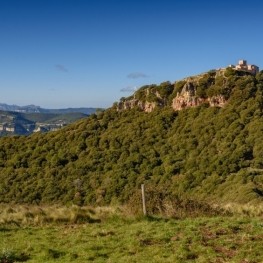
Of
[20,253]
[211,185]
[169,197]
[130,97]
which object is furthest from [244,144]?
[20,253]

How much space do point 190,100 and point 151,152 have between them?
9.50 meters

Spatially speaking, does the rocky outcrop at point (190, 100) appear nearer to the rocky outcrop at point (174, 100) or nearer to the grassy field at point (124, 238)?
the rocky outcrop at point (174, 100)

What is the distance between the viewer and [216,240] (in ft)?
40.3

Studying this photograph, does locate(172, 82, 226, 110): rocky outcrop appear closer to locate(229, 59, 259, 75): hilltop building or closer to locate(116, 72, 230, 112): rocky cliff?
locate(116, 72, 230, 112): rocky cliff

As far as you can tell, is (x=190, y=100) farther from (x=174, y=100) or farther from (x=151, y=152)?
(x=151, y=152)

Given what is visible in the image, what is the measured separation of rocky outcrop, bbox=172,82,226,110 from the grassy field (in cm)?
3897

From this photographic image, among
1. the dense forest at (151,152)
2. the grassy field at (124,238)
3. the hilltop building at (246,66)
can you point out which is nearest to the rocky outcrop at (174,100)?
the dense forest at (151,152)

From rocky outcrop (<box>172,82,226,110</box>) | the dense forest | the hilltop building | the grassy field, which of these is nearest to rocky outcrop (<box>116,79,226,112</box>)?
rocky outcrop (<box>172,82,226,110</box>)

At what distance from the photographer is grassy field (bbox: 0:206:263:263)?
11.2 m

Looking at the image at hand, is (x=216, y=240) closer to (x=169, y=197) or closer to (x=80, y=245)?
(x=80, y=245)

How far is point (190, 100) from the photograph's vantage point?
185ft

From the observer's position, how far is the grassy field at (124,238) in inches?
442

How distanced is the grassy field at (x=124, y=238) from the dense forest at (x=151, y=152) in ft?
69.9

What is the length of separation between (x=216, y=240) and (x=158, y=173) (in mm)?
35134
